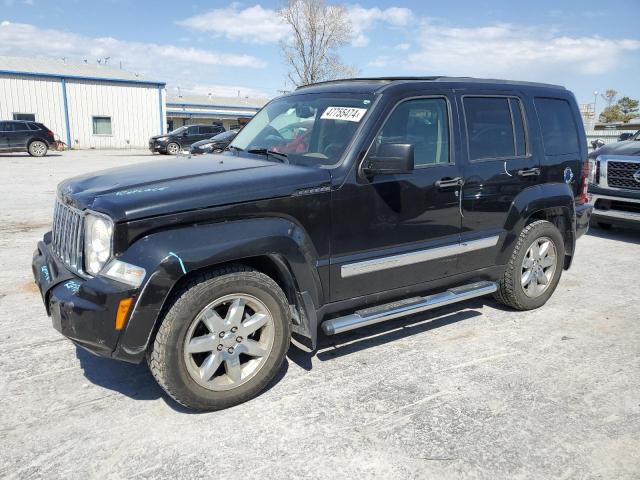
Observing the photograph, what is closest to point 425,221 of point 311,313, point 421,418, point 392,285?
point 392,285

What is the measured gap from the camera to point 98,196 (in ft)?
9.84

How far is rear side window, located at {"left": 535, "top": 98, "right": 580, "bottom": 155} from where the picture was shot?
4871 millimetres

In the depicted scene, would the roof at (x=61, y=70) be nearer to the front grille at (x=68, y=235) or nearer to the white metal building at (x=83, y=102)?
the white metal building at (x=83, y=102)

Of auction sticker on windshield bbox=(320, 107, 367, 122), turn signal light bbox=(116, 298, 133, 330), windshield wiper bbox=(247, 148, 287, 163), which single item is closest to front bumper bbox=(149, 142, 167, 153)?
windshield wiper bbox=(247, 148, 287, 163)

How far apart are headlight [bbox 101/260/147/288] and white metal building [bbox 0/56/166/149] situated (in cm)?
3470

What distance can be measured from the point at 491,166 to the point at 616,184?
4866 mm

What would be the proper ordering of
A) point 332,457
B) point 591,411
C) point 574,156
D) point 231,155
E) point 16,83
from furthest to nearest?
1. point 16,83
2. point 574,156
3. point 231,155
4. point 591,411
5. point 332,457

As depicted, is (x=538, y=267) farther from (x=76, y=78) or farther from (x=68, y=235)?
(x=76, y=78)

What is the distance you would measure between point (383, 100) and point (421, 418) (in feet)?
7.20

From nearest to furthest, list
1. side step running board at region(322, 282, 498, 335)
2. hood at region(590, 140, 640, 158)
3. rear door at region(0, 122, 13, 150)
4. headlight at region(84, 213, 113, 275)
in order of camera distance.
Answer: headlight at region(84, 213, 113, 275)
side step running board at region(322, 282, 498, 335)
hood at region(590, 140, 640, 158)
rear door at region(0, 122, 13, 150)

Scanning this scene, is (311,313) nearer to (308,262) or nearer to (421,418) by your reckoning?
(308,262)

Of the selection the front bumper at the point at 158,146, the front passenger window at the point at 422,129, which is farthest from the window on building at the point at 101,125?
the front passenger window at the point at 422,129

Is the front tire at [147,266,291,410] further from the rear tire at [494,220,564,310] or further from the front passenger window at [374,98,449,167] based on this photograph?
the rear tire at [494,220,564,310]

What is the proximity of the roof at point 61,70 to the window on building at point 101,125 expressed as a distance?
2646 mm
